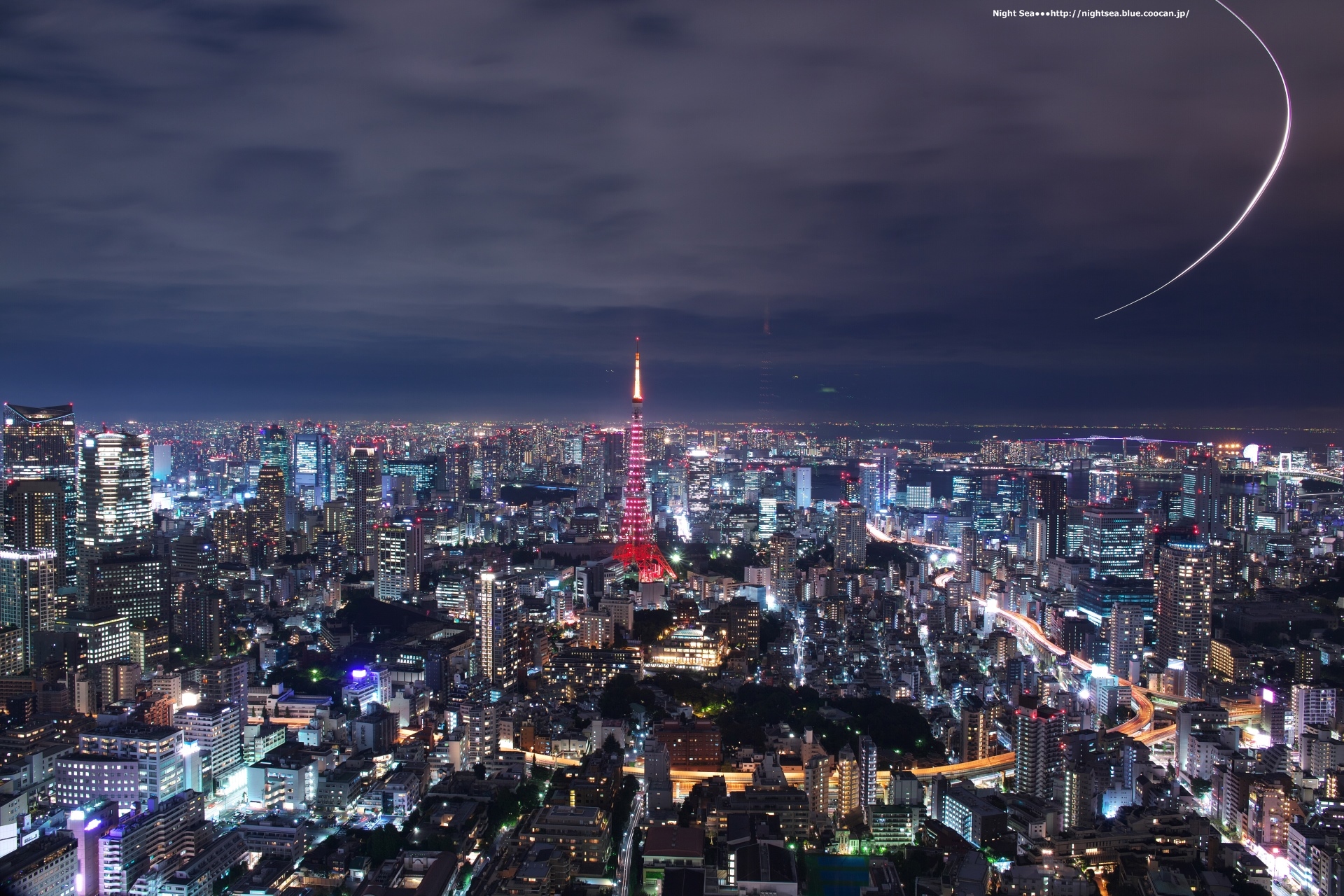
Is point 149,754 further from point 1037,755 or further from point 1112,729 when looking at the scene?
point 1112,729

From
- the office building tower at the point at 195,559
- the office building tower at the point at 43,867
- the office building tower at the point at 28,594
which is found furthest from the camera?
→ the office building tower at the point at 195,559

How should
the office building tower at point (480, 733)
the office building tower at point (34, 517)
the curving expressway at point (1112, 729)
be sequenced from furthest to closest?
the office building tower at point (34, 517), the office building tower at point (480, 733), the curving expressway at point (1112, 729)

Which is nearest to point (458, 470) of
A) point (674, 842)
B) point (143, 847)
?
point (143, 847)

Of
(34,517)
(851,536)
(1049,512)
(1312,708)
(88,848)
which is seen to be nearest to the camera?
(88,848)

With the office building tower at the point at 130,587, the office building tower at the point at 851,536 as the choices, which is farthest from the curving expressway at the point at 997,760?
the office building tower at the point at 130,587

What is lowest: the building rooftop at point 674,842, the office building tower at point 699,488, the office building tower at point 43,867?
the building rooftop at point 674,842

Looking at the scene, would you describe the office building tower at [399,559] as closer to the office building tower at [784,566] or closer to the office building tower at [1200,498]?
the office building tower at [784,566]
